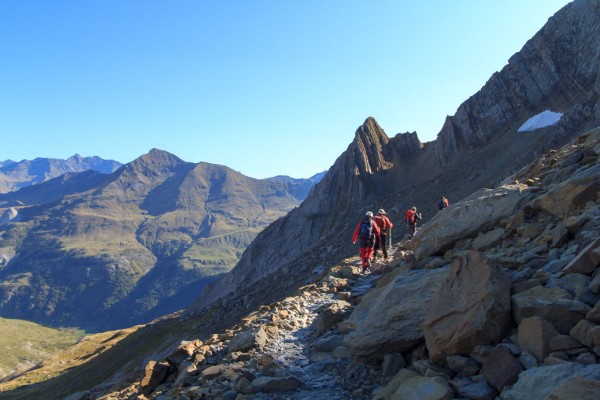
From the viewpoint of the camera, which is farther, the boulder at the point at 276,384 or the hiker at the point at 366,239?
the hiker at the point at 366,239

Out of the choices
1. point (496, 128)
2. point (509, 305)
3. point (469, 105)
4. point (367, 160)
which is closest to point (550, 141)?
point (496, 128)

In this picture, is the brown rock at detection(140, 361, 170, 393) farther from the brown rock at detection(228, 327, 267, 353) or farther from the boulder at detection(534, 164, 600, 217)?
the boulder at detection(534, 164, 600, 217)

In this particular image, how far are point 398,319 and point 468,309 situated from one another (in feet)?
7.36

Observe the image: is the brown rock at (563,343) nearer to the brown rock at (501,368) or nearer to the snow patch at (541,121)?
the brown rock at (501,368)

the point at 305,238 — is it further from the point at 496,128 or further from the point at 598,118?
the point at 598,118

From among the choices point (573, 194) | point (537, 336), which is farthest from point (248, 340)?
point (573, 194)

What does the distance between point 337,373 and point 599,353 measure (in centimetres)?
698

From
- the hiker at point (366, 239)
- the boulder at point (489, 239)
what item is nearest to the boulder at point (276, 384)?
the boulder at point (489, 239)

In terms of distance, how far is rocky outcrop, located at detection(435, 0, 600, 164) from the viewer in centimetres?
6812

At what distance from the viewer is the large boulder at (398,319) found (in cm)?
1091

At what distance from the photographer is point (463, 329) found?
9.07 m

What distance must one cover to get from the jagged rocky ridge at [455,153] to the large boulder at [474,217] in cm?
2713

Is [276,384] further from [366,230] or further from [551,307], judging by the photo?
[366,230]

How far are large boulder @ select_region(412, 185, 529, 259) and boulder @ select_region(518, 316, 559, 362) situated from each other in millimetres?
7964
